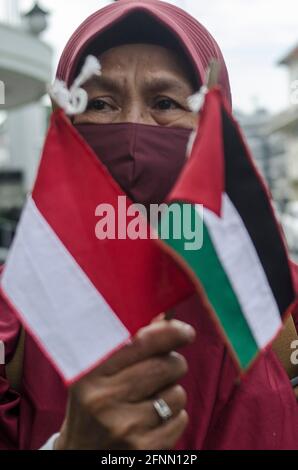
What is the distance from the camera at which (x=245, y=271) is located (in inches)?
43.6

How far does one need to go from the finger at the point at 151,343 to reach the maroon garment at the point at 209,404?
1.08 feet

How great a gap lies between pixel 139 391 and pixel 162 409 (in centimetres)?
5

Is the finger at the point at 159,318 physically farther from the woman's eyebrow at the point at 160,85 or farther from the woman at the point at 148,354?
the woman's eyebrow at the point at 160,85

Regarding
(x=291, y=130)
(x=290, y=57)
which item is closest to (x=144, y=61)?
(x=291, y=130)

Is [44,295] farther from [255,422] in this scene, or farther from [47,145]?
[255,422]

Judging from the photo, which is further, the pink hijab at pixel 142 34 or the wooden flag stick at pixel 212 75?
the pink hijab at pixel 142 34

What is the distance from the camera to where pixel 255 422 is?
4.36 ft

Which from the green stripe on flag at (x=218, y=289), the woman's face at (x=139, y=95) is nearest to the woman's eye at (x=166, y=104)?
the woman's face at (x=139, y=95)

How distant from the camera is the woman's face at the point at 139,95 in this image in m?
1.46

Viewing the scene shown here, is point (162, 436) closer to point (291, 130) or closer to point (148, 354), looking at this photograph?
point (148, 354)
